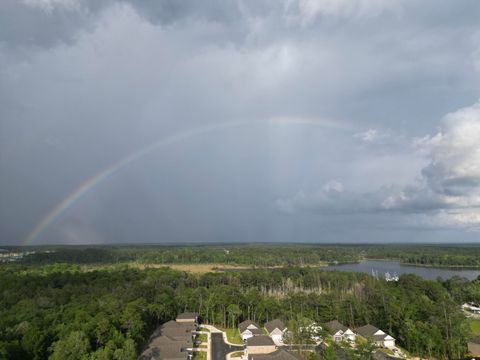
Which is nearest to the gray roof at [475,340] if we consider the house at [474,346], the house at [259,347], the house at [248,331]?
the house at [474,346]

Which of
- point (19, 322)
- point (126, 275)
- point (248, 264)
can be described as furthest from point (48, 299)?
point (248, 264)

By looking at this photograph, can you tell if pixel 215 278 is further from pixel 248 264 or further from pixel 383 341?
pixel 248 264

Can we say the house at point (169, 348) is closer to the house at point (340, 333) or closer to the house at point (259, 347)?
A: the house at point (259, 347)

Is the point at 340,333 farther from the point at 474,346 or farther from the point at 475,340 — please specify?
the point at 475,340

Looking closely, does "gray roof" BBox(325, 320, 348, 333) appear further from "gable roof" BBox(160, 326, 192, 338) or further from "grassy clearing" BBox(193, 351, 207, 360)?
"gable roof" BBox(160, 326, 192, 338)

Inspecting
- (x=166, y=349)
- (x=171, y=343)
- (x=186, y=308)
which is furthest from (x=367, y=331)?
(x=186, y=308)

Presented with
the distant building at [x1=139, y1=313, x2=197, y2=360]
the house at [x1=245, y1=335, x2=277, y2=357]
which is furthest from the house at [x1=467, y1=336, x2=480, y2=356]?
the distant building at [x1=139, y1=313, x2=197, y2=360]

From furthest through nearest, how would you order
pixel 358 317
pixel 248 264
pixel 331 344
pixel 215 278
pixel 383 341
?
pixel 248 264 < pixel 215 278 < pixel 358 317 < pixel 383 341 < pixel 331 344
